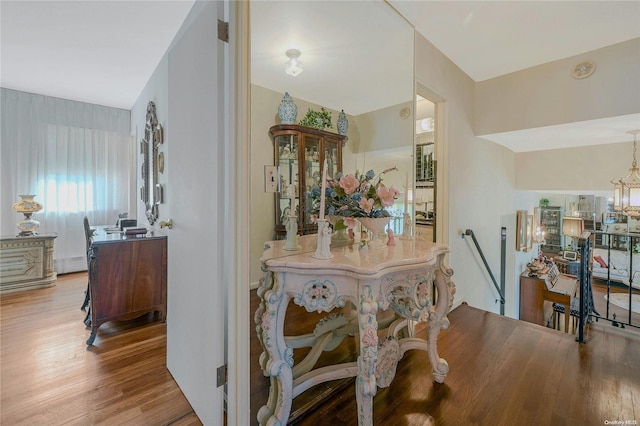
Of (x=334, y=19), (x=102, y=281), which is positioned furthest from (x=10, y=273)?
(x=334, y=19)

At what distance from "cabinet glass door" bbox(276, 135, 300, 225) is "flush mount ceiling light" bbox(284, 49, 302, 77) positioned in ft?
1.14

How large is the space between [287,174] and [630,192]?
4620 mm

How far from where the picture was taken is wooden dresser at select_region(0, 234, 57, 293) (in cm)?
319

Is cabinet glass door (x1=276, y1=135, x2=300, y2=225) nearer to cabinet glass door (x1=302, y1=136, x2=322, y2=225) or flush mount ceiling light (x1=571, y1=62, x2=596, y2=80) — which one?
cabinet glass door (x1=302, y1=136, x2=322, y2=225)

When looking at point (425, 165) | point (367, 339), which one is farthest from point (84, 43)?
point (425, 165)

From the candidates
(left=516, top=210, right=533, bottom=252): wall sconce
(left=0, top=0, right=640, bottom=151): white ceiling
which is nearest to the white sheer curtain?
(left=0, top=0, right=640, bottom=151): white ceiling

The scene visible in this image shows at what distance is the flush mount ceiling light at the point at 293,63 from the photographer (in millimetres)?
1463

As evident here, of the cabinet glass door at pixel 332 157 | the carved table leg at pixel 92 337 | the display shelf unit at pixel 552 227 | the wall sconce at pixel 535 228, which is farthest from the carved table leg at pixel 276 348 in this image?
the display shelf unit at pixel 552 227

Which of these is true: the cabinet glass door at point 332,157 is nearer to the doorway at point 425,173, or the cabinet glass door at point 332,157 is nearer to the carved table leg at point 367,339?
the carved table leg at point 367,339

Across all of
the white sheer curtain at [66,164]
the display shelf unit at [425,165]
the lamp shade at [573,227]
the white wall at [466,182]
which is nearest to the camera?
the white wall at [466,182]

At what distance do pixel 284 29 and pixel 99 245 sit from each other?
222 cm

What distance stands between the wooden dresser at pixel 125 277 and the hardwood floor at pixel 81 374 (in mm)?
184

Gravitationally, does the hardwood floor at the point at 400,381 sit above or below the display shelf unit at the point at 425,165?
below

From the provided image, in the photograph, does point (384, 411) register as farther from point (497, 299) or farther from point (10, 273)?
point (10, 273)
